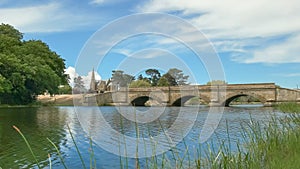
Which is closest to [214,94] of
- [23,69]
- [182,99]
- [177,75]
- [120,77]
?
[182,99]

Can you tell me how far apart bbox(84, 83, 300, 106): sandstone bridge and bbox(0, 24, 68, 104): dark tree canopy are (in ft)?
23.0

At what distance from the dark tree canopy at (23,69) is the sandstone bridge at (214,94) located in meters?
7.02

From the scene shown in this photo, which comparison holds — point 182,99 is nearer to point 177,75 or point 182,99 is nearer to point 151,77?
point 151,77

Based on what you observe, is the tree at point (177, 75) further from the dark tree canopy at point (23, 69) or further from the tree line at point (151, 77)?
the dark tree canopy at point (23, 69)

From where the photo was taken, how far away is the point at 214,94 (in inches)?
2047

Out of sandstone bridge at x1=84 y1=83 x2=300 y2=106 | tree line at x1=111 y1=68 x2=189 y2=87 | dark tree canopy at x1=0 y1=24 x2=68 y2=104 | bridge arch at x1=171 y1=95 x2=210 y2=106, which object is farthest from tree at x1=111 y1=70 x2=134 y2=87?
bridge arch at x1=171 y1=95 x2=210 y2=106

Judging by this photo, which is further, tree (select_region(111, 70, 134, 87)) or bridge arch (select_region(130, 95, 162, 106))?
bridge arch (select_region(130, 95, 162, 106))

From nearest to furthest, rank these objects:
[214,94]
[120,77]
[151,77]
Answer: [120,77] < [151,77] < [214,94]

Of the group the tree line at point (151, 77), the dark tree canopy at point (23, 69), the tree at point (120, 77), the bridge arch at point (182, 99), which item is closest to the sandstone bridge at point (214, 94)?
the bridge arch at point (182, 99)

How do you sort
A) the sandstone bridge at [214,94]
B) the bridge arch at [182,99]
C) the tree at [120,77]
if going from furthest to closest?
the bridge arch at [182,99], the sandstone bridge at [214,94], the tree at [120,77]

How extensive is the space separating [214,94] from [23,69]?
26702mm

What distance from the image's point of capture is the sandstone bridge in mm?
48625

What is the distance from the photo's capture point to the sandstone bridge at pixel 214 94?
48625 mm

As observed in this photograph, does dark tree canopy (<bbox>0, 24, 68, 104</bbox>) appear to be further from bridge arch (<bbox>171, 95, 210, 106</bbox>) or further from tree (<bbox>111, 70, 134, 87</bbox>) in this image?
bridge arch (<bbox>171, 95, 210, 106</bbox>)
